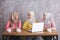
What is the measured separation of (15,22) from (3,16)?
289 mm

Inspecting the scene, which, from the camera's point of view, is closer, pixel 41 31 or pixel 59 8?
pixel 41 31

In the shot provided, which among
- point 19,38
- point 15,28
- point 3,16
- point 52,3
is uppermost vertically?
point 52,3

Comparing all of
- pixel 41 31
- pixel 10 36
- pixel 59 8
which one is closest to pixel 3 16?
pixel 10 36

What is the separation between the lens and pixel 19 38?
196cm

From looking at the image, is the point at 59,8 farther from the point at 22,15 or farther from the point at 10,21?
the point at 10,21

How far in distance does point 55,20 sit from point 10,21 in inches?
25.3

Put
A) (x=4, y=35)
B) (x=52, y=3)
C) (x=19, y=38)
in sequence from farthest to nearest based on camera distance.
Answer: (x=52, y=3) → (x=19, y=38) → (x=4, y=35)

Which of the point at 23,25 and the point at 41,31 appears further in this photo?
the point at 23,25

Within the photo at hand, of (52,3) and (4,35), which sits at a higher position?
(52,3)

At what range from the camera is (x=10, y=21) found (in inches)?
79.6

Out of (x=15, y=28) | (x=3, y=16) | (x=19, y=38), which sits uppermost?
(x=3, y=16)

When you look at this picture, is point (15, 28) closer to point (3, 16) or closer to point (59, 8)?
point (3, 16)

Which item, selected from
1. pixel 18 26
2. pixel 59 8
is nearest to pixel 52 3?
pixel 59 8


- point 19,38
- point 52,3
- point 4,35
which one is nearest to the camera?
point 4,35
